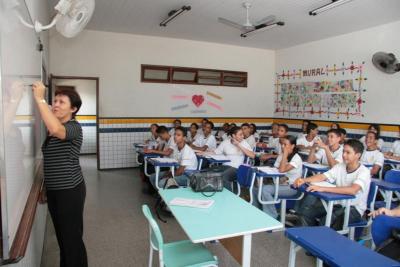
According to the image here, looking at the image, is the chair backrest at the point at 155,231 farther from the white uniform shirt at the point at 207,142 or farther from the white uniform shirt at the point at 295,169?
the white uniform shirt at the point at 207,142

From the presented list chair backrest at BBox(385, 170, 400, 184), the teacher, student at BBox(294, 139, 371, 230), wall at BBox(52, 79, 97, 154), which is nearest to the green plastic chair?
the teacher

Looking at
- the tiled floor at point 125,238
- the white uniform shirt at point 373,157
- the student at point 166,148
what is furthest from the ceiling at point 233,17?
the tiled floor at point 125,238

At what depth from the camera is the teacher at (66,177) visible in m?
1.86

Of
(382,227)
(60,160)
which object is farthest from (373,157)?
(60,160)

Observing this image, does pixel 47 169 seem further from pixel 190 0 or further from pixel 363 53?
pixel 363 53

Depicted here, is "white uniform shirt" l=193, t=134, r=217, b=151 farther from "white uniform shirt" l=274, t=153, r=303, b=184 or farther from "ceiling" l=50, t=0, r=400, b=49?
"ceiling" l=50, t=0, r=400, b=49

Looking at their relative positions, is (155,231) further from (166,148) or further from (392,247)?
(166,148)

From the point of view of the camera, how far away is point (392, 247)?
1837 millimetres

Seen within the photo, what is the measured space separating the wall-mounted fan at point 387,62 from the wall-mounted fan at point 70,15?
551 centimetres

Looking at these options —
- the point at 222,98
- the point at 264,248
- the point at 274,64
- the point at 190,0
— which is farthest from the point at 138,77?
the point at 264,248

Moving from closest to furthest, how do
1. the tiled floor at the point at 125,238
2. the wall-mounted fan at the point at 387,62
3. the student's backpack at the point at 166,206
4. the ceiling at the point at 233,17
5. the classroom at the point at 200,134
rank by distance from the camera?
the classroom at the point at 200,134, the tiled floor at the point at 125,238, the student's backpack at the point at 166,206, the ceiling at the point at 233,17, the wall-mounted fan at the point at 387,62

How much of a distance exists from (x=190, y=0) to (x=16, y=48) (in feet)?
13.0

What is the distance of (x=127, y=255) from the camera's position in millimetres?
2980

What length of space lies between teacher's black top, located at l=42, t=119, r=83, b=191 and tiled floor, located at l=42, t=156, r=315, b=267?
1293mm
